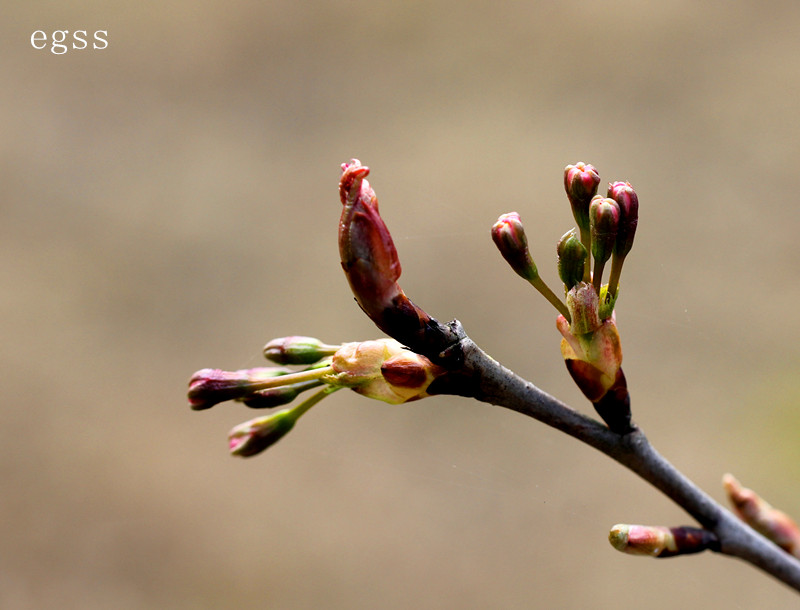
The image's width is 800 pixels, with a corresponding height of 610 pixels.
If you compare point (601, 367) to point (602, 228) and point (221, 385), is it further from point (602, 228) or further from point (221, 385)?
point (221, 385)

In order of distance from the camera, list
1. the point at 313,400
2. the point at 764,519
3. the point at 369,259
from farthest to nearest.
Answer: the point at 764,519
the point at 313,400
the point at 369,259

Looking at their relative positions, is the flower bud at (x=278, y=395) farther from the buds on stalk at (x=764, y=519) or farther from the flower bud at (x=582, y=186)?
the buds on stalk at (x=764, y=519)

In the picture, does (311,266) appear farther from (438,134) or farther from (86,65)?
(86,65)

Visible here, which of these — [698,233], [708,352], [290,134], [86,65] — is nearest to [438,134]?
[290,134]

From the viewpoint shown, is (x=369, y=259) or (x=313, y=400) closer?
(x=369, y=259)

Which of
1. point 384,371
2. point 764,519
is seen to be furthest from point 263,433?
point 764,519

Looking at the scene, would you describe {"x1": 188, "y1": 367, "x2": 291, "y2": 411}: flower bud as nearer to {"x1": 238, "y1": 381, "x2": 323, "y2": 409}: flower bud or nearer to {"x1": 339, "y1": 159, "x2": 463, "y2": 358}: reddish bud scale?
{"x1": 238, "y1": 381, "x2": 323, "y2": 409}: flower bud

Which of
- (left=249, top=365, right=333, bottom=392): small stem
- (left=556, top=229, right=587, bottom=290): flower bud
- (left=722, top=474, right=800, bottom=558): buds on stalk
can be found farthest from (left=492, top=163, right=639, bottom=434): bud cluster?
(left=722, top=474, right=800, bottom=558): buds on stalk
